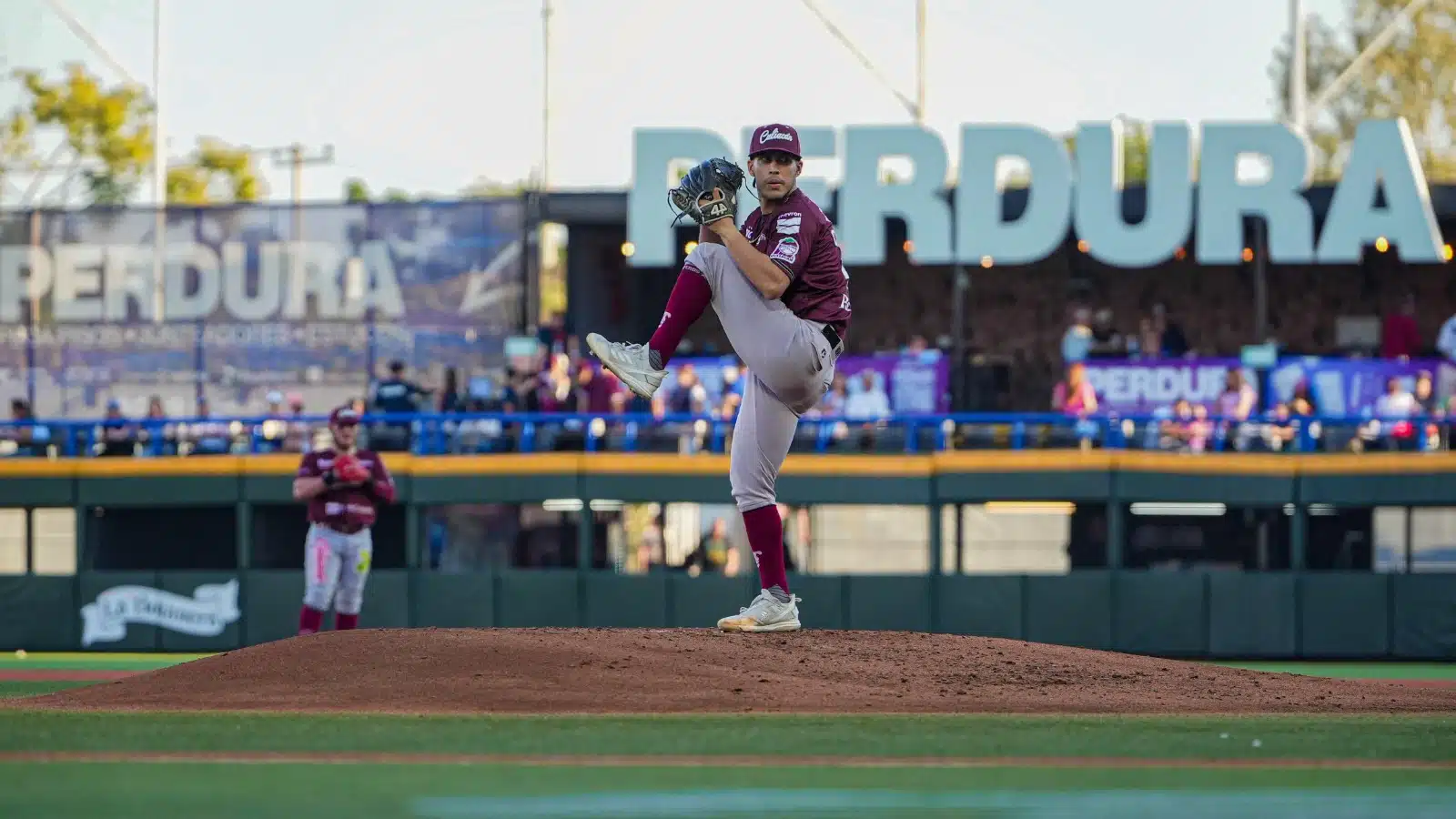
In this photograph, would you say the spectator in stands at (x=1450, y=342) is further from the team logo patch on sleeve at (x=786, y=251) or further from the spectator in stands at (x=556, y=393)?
the team logo patch on sleeve at (x=786, y=251)

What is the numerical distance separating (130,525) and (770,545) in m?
16.7

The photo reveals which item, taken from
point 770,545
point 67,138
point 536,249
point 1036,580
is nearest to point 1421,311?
point 1036,580

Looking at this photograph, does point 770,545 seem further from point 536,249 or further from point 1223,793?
point 536,249

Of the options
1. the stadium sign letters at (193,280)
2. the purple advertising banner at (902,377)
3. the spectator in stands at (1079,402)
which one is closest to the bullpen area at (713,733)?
the spectator in stands at (1079,402)

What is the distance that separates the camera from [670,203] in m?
8.89

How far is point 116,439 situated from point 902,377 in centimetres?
976

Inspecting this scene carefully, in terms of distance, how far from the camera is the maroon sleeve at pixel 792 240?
8656 mm

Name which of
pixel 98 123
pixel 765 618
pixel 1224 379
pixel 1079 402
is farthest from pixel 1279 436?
pixel 98 123

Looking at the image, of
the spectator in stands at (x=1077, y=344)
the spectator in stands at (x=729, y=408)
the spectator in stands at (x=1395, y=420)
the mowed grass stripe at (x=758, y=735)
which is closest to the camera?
the mowed grass stripe at (x=758, y=735)

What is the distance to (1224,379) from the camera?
977 inches

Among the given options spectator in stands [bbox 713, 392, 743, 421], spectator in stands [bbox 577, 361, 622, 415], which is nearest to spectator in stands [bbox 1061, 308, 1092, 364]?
spectator in stands [bbox 713, 392, 743, 421]

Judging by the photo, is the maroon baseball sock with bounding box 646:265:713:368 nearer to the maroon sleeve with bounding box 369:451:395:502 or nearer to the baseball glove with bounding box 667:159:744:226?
the baseball glove with bounding box 667:159:744:226

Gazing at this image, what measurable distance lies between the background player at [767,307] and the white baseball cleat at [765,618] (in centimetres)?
64

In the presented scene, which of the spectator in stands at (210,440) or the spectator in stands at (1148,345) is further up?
the spectator in stands at (1148,345)
